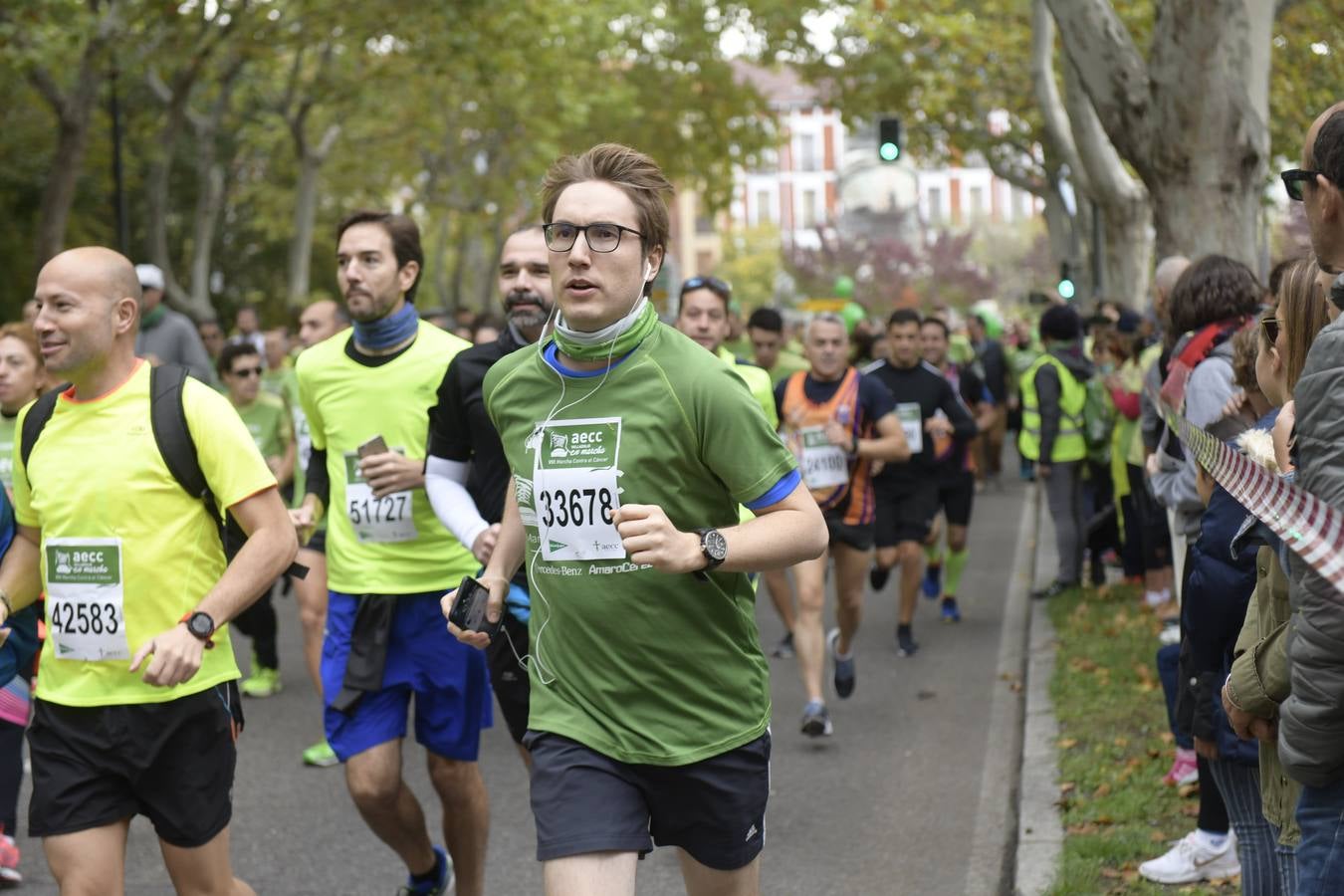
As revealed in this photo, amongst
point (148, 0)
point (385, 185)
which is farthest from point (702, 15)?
point (148, 0)

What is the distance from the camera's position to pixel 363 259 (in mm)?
5926

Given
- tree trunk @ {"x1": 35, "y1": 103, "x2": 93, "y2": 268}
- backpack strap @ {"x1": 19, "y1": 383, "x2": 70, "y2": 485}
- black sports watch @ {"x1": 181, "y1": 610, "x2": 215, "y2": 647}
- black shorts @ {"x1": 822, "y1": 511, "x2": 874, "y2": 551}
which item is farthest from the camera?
tree trunk @ {"x1": 35, "y1": 103, "x2": 93, "y2": 268}

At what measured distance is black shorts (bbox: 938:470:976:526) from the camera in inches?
504

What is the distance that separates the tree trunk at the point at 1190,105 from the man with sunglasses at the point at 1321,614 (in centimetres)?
797

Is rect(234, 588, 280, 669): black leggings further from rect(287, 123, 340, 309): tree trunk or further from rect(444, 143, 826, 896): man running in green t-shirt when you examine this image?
rect(287, 123, 340, 309): tree trunk

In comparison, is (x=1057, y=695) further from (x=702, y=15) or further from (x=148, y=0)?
(x=702, y=15)

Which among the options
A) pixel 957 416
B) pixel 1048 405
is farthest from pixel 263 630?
pixel 1048 405

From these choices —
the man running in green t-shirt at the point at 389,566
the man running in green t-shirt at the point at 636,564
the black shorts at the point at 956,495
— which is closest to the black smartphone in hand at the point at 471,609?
the man running in green t-shirt at the point at 636,564

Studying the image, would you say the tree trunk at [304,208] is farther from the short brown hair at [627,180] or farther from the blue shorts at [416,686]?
the short brown hair at [627,180]

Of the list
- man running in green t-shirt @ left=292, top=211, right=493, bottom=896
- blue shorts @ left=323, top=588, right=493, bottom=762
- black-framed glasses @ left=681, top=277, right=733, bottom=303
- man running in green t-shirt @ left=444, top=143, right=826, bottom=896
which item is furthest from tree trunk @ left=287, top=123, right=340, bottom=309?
man running in green t-shirt @ left=444, top=143, right=826, bottom=896

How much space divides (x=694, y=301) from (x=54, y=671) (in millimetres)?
3998

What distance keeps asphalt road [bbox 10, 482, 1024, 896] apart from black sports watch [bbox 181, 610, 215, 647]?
230 centimetres

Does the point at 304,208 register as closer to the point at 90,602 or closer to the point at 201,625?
the point at 90,602

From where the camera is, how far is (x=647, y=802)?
3967 millimetres
